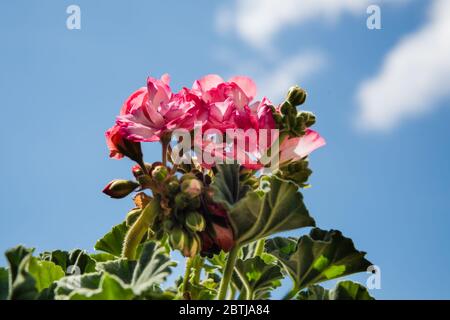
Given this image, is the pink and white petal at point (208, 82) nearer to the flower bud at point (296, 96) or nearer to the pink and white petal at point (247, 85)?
the pink and white petal at point (247, 85)

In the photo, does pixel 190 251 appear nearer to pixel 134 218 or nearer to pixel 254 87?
pixel 134 218

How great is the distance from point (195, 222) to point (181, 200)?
0.06 metres

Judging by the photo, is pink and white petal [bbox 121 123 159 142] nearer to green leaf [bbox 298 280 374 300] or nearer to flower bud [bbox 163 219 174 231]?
flower bud [bbox 163 219 174 231]

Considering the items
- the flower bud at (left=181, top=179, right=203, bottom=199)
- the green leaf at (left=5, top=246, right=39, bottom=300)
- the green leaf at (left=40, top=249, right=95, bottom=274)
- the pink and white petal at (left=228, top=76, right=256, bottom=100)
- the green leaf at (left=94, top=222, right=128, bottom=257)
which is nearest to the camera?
the green leaf at (left=5, top=246, right=39, bottom=300)

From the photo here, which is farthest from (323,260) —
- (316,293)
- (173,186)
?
(173,186)

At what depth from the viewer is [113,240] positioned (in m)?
2.01

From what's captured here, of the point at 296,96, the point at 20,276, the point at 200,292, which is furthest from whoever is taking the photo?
the point at 200,292

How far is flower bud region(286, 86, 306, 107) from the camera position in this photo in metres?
1.55

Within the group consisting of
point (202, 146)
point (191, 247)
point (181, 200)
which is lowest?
point (191, 247)

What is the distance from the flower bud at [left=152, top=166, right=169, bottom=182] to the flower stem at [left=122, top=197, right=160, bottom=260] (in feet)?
0.18

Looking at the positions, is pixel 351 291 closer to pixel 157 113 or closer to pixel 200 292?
pixel 200 292

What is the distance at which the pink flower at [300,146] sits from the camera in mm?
1572

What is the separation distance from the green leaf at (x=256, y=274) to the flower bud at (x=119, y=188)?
1.11 ft

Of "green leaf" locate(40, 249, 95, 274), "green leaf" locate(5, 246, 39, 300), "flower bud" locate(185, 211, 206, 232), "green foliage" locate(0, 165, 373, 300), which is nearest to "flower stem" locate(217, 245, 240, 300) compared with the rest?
"green foliage" locate(0, 165, 373, 300)
